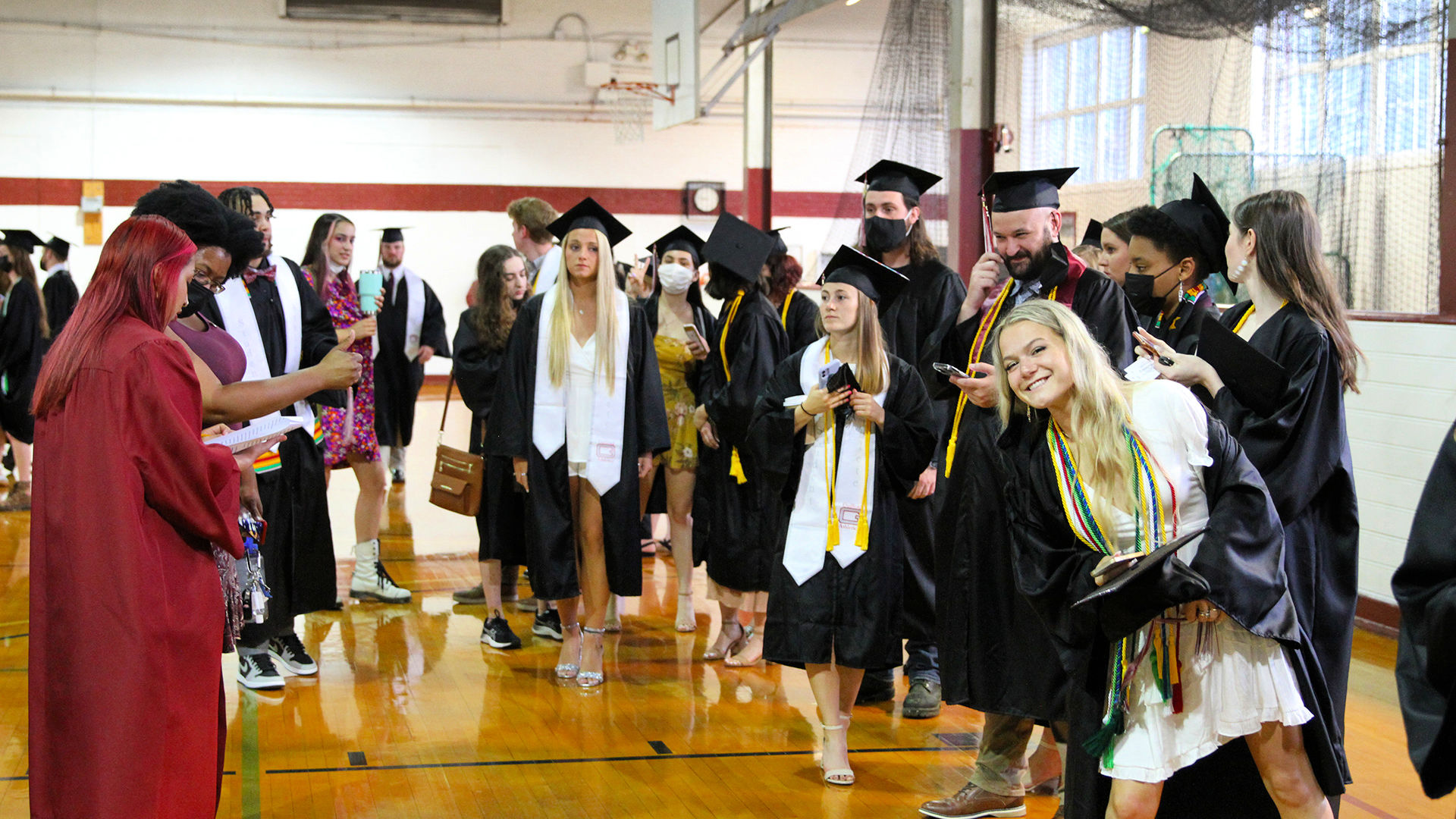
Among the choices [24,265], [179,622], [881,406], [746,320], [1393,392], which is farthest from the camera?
[24,265]

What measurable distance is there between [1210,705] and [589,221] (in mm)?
3198

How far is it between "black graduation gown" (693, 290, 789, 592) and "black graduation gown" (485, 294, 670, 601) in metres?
0.36

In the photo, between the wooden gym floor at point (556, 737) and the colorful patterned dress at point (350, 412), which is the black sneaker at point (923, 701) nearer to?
the wooden gym floor at point (556, 737)

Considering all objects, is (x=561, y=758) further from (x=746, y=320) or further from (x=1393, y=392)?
(x=1393, y=392)

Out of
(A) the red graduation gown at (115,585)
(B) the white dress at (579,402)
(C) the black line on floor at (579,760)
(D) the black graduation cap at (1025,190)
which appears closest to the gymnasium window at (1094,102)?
(B) the white dress at (579,402)

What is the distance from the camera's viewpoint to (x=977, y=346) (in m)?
3.67

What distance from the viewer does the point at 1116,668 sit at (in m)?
2.59

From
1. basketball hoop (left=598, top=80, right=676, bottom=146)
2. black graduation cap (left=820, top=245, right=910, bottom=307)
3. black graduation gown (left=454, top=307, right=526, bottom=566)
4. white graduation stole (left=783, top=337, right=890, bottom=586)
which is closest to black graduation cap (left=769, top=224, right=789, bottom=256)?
black graduation gown (left=454, top=307, right=526, bottom=566)

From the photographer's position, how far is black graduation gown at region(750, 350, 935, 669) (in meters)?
3.84

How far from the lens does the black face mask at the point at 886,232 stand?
4.54 metres

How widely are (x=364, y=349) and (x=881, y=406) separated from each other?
330 cm

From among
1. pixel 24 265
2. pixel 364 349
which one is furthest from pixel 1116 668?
pixel 24 265

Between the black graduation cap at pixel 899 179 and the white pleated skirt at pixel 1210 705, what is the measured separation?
236 centimetres

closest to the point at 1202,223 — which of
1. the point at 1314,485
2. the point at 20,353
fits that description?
the point at 1314,485
